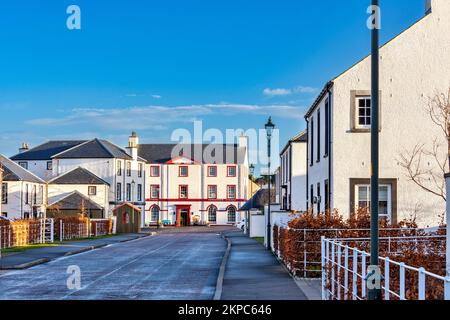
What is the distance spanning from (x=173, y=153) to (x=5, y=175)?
107ft

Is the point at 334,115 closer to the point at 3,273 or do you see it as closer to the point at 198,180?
the point at 3,273

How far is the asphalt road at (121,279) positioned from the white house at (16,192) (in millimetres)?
40184

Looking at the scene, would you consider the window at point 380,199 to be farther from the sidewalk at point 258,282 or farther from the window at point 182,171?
Result: the window at point 182,171

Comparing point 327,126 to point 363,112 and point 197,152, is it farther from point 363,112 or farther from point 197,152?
point 197,152

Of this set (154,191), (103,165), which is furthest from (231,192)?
(103,165)

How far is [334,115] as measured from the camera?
23.2 metres

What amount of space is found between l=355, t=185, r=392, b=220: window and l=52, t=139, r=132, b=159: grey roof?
201 ft

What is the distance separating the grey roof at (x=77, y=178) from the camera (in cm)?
7838

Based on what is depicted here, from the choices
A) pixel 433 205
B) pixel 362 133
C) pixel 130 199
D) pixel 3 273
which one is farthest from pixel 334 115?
pixel 130 199

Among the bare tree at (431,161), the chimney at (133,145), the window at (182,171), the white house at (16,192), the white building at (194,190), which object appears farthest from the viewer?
the window at (182,171)

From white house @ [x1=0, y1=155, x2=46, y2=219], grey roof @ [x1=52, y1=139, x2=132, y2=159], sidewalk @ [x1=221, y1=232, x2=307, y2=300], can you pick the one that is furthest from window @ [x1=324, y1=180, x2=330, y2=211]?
grey roof @ [x1=52, y1=139, x2=132, y2=159]

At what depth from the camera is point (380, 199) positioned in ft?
76.3

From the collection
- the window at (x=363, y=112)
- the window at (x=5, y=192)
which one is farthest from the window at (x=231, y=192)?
the window at (x=363, y=112)

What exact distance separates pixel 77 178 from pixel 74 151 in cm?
693
